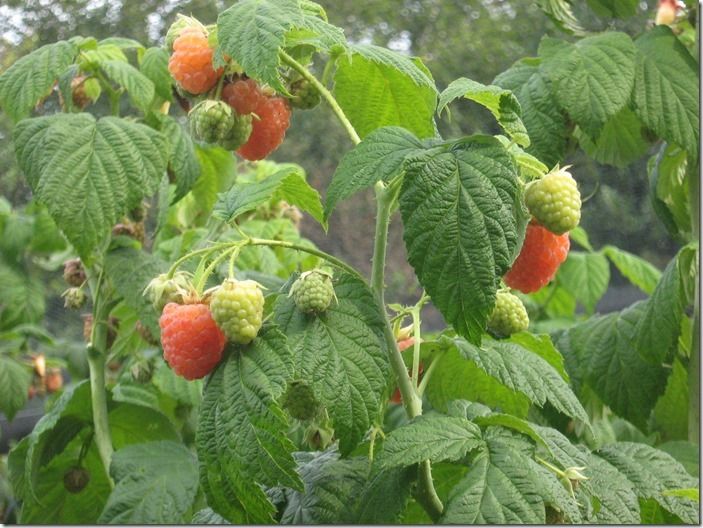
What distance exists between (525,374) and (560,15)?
522 mm

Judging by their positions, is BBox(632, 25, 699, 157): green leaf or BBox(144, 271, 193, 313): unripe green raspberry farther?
BBox(632, 25, 699, 157): green leaf

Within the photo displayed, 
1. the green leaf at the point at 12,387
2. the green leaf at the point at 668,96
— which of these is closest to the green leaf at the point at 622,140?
the green leaf at the point at 668,96

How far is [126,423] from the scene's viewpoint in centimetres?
99

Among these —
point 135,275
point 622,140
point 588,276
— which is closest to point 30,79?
point 135,275

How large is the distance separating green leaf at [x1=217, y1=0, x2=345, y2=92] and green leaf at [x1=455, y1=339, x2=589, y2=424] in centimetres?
22

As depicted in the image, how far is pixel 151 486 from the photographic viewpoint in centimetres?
80

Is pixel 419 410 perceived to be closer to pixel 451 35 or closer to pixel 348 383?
pixel 348 383

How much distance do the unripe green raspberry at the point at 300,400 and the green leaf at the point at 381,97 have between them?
202mm

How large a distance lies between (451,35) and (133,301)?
199 centimetres

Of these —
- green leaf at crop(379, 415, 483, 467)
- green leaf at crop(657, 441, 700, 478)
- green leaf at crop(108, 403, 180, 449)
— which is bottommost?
green leaf at crop(108, 403, 180, 449)

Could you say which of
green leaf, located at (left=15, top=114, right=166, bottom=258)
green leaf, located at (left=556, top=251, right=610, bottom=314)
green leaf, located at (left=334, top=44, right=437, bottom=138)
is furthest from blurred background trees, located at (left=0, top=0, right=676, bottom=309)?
green leaf, located at (left=334, top=44, right=437, bottom=138)

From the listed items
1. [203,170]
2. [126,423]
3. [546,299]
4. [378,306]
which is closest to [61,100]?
[203,170]

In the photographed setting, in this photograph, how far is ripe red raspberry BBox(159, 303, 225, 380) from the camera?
588 mm

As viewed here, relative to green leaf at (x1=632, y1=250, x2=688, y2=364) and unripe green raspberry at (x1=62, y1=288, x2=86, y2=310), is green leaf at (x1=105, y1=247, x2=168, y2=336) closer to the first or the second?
unripe green raspberry at (x1=62, y1=288, x2=86, y2=310)
